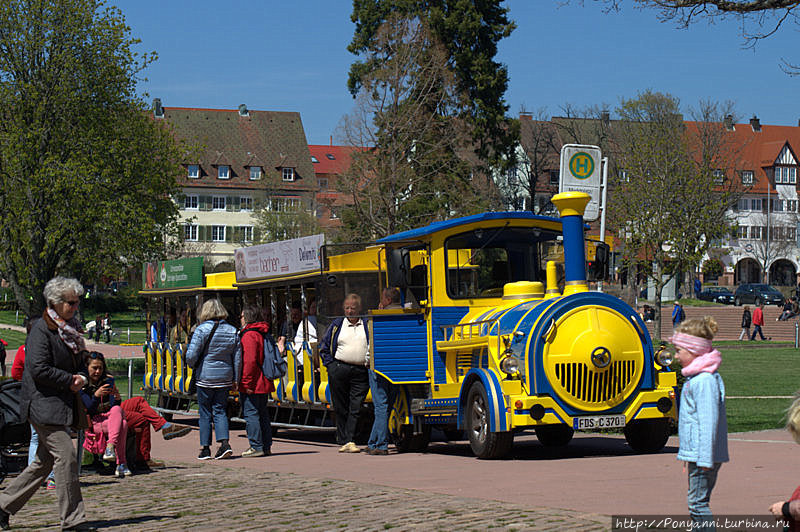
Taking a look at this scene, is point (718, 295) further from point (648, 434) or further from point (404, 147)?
point (648, 434)

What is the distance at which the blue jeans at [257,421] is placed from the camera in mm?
14156

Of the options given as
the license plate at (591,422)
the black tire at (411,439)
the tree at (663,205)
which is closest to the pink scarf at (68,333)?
the license plate at (591,422)

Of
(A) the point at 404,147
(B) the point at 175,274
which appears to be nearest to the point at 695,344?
(B) the point at 175,274

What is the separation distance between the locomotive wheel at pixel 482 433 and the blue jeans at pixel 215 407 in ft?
9.57

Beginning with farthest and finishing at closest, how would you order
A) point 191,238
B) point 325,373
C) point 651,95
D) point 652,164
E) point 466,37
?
point 191,238 → point 651,95 → point 652,164 → point 466,37 → point 325,373

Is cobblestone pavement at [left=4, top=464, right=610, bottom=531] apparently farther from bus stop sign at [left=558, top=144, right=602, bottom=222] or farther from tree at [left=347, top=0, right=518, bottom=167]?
tree at [left=347, top=0, right=518, bottom=167]

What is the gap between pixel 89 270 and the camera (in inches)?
1451

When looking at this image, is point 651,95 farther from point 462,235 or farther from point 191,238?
point 462,235

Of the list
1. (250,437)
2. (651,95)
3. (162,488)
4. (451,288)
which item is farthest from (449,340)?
(651,95)

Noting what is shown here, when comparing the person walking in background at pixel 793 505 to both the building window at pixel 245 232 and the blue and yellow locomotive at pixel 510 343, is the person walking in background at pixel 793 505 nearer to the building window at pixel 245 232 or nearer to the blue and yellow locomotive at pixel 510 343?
the blue and yellow locomotive at pixel 510 343

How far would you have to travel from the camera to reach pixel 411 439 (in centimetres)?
1443

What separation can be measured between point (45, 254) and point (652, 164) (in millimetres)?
30982

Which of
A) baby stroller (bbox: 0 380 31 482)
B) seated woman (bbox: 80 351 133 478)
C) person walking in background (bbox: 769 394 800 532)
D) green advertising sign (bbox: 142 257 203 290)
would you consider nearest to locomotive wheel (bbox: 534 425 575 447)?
seated woman (bbox: 80 351 133 478)

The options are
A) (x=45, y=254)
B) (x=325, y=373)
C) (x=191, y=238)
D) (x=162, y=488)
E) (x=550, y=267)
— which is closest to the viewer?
(x=162, y=488)
